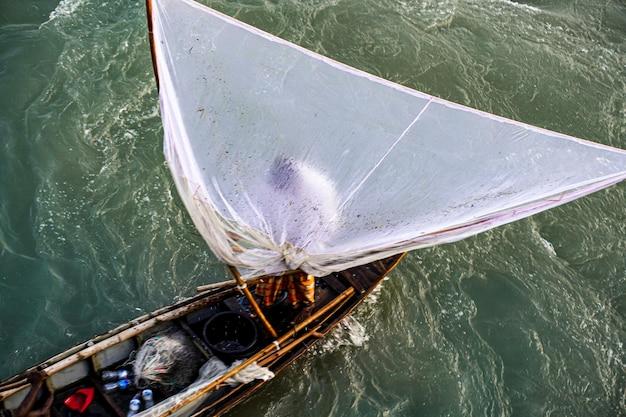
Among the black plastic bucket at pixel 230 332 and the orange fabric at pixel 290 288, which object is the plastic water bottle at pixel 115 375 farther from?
the orange fabric at pixel 290 288

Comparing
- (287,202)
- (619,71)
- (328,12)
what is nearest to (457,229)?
(287,202)

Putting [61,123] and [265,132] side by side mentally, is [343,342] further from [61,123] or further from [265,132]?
[61,123]

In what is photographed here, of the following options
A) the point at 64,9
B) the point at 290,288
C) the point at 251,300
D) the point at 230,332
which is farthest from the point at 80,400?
the point at 64,9

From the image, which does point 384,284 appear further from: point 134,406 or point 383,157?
point 134,406

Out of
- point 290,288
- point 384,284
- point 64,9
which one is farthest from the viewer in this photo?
point 64,9

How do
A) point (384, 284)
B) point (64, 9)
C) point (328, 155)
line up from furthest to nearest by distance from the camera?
point (64, 9) < point (384, 284) < point (328, 155)

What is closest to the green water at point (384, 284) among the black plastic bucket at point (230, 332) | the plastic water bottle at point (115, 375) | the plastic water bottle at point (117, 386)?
the black plastic bucket at point (230, 332)

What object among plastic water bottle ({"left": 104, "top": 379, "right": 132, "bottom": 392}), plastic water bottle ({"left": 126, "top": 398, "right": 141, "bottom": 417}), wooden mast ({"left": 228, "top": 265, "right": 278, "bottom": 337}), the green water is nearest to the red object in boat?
plastic water bottle ({"left": 104, "top": 379, "right": 132, "bottom": 392})
